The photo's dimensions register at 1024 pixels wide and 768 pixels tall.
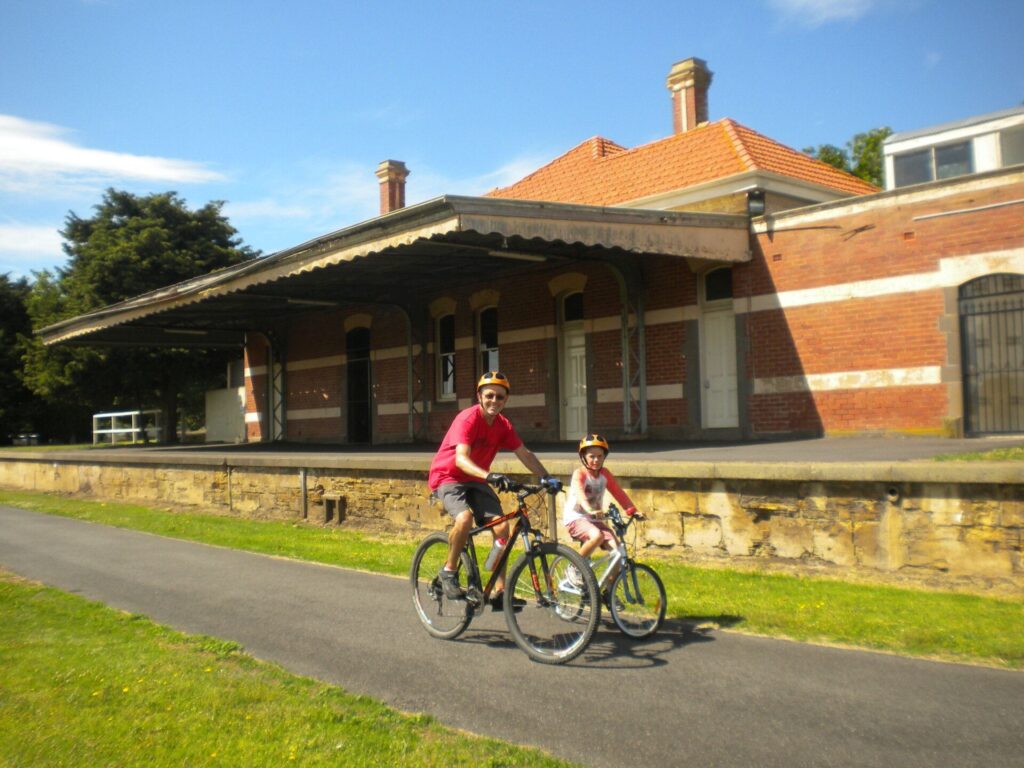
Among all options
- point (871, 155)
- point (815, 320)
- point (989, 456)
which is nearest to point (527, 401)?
point (815, 320)

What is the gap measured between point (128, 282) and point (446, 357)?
17987 mm

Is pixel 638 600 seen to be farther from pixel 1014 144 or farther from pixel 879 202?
pixel 1014 144

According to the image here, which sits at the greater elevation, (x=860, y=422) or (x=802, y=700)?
(x=860, y=422)

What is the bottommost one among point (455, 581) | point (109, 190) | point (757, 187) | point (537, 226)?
point (455, 581)

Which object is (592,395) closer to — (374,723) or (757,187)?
(757,187)

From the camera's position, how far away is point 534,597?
20.7ft

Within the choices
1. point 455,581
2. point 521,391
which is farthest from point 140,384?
point 455,581

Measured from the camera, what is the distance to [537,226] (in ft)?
43.8

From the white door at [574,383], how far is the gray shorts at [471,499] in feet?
40.6

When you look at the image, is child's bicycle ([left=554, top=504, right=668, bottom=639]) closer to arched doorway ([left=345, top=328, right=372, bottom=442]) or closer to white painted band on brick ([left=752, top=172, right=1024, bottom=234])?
white painted band on brick ([left=752, top=172, right=1024, bottom=234])

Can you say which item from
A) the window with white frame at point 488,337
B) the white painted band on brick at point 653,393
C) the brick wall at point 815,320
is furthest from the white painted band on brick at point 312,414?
the white painted band on brick at point 653,393

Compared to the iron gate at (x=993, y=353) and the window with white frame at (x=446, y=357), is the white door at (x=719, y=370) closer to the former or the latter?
the iron gate at (x=993, y=353)

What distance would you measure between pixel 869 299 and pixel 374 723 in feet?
39.7

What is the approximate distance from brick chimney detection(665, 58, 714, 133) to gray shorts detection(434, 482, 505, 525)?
1719cm
